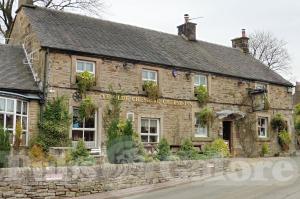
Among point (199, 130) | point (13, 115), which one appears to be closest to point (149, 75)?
point (199, 130)

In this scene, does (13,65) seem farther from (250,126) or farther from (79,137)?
(250,126)

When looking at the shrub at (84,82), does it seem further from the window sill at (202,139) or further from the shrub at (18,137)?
the window sill at (202,139)

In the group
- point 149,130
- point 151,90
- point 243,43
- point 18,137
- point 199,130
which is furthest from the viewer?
point 243,43

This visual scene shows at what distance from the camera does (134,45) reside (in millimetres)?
25016

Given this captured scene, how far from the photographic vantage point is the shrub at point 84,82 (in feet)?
67.8

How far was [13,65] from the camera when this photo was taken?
21.4 meters

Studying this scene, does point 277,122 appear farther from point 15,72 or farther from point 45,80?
point 15,72

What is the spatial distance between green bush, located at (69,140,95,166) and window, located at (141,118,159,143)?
646 cm

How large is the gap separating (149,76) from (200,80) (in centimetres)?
403

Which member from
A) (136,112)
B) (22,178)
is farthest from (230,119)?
(22,178)

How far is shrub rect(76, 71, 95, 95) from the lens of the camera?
67.8 feet

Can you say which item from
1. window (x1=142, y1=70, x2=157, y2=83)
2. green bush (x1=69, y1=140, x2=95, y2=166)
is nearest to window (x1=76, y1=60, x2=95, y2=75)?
window (x1=142, y1=70, x2=157, y2=83)

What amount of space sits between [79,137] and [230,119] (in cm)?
1115

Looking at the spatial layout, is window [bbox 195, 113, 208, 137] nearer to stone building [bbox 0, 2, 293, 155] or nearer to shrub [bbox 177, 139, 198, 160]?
stone building [bbox 0, 2, 293, 155]
